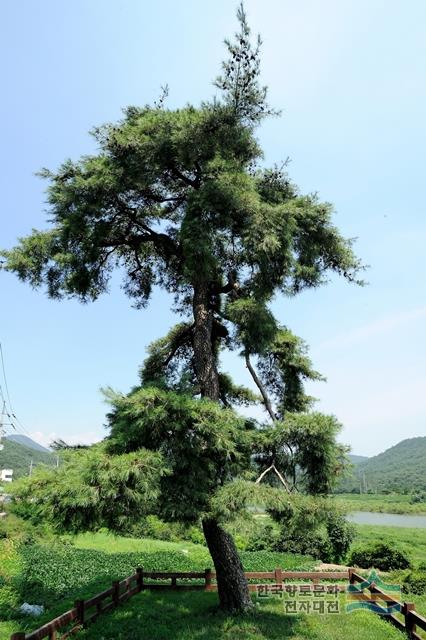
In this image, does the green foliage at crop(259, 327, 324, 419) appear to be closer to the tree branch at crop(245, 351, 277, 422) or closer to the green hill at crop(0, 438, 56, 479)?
the tree branch at crop(245, 351, 277, 422)

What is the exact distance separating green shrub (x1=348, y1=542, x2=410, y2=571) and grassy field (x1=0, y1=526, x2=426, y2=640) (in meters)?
2.30

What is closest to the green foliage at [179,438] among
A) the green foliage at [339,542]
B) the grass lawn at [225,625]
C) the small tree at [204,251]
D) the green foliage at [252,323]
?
the small tree at [204,251]

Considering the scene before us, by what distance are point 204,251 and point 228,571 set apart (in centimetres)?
655

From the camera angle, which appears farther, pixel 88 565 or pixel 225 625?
pixel 88 565

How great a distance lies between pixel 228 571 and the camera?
30.0ft

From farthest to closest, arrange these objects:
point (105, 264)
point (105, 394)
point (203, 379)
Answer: point (105, 264), point (203, 379), point (105, 394)

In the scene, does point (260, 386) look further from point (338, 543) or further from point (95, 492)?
point (338, 543)

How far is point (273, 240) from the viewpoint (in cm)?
867

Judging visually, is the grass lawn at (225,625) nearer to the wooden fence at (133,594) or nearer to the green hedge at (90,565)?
the wooden fence at (133,594)

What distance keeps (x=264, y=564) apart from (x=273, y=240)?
51.5 feet

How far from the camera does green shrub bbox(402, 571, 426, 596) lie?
46.8 feet

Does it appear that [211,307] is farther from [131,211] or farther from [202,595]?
[202,595]

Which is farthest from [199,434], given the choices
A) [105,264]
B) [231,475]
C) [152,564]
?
[152,564]

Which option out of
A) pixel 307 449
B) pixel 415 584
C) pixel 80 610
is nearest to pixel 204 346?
pixel 307 449
